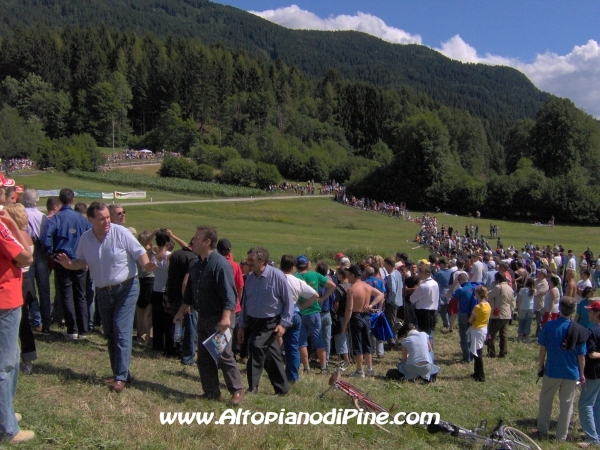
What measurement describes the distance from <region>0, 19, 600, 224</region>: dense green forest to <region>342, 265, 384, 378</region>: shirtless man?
5413 cm

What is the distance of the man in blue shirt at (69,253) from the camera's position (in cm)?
739

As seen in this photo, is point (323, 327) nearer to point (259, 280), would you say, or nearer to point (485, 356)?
point (259, 280)

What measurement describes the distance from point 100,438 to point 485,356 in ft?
28.6

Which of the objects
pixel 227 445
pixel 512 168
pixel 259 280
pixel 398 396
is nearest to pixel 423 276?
pixel 398 396

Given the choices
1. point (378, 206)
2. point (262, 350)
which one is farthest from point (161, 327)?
point (378, 206)

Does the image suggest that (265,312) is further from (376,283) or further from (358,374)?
(376,283)

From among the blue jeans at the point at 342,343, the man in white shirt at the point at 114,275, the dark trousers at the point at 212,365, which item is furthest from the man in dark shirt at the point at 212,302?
the blue jeans at the point at 342,343

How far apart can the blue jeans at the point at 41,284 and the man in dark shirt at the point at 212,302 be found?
124 inches

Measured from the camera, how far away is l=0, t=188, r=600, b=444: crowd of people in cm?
573

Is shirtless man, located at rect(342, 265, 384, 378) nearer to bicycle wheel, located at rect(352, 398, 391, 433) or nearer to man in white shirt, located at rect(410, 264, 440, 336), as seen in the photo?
man in white shirt, located at rect(410, 264, 440, 336)

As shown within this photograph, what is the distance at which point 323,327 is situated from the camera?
8.80 meters

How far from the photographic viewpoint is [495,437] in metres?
5.50

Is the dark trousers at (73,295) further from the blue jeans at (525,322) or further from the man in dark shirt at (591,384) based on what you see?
the blue jeans at (525,322)

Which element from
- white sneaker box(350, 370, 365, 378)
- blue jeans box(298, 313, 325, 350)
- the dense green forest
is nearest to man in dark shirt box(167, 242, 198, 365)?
blue jeans box(298, 313, 325, 350)
